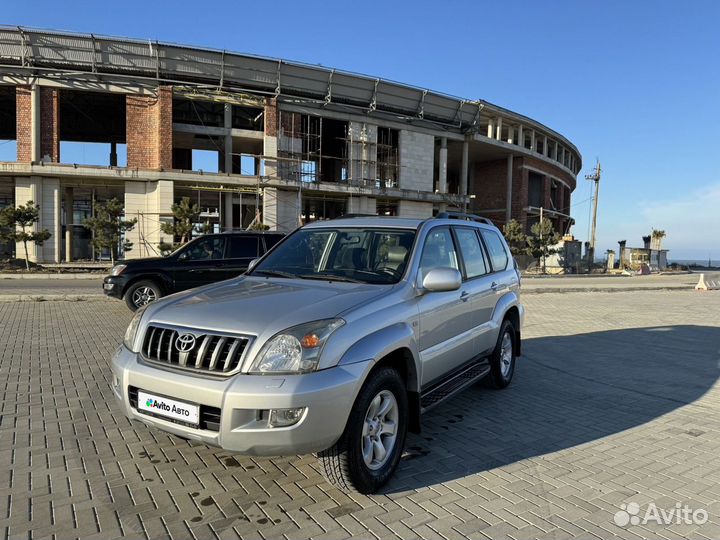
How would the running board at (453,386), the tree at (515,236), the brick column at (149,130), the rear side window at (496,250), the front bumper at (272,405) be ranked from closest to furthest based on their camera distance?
the front bumper at (272,405)
the running board at (453,386)
the rear side window at (496,250)
the brick column at (149,130)
the tree at (515,236)

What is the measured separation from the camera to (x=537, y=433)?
14.7 feet

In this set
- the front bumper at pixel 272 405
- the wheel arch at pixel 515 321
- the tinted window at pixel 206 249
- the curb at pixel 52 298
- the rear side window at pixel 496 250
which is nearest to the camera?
the front bumper at pixel 272 405

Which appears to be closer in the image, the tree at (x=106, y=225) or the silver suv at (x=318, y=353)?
the silver suv at (x=318, y=353)

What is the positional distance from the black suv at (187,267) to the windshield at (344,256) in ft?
21.0

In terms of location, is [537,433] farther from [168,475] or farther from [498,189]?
[498,189]

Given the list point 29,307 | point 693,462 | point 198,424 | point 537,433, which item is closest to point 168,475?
point 198,424

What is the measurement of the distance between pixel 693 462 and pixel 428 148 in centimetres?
3944

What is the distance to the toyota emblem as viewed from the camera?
10.1 feet

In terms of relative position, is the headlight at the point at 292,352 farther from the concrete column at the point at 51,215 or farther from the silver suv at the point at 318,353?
the concrete column at the point at 51,215

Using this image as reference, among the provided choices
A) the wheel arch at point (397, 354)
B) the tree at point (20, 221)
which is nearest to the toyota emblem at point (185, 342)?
the wheel arch at point (397, 354)

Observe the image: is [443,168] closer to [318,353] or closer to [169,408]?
[318,353]

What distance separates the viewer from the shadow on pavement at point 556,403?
392 centimetres

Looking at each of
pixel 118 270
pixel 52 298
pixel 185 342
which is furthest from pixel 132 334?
pixel 52 298

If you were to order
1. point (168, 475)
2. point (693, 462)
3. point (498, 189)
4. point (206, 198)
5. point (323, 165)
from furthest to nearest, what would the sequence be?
point (498, 189) < point (323, 165) < point (206, 198) < point (693, 462) < point (168, 475)
